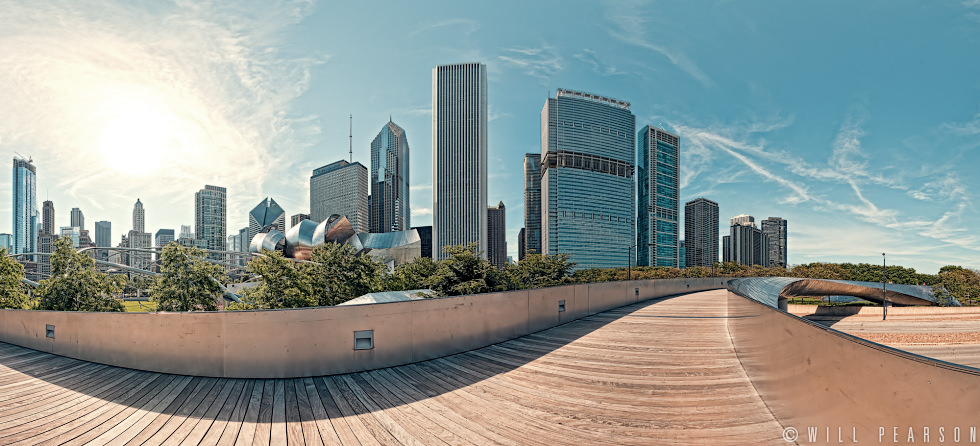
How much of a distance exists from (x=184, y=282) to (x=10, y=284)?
11755 mm

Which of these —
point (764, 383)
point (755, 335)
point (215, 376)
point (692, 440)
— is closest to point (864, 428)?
point (692, 440)

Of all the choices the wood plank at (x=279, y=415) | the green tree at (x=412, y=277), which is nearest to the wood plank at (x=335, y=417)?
the wood plank at (x=279, y=415)

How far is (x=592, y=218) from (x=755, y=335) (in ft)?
487

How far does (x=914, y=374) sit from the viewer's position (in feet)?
7.25

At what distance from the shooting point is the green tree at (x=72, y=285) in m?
20.8

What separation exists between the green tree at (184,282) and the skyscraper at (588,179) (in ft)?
409

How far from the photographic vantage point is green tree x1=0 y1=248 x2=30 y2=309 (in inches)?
847

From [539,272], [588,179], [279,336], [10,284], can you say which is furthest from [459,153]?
[279,336]

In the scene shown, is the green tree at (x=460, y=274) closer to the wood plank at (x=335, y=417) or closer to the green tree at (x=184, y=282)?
the green tree at (x=184, y=282)

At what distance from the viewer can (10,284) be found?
875 inches

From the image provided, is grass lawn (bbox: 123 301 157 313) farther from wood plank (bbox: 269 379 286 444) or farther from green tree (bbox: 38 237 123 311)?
wood plank (bbox: 269 379 286 444)

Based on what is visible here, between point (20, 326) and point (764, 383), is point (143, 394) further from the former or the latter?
point (764, 383)

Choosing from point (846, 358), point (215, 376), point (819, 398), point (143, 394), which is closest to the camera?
point (846, 358)

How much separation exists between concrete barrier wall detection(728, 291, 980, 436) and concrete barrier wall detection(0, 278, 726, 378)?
15.9 feet
